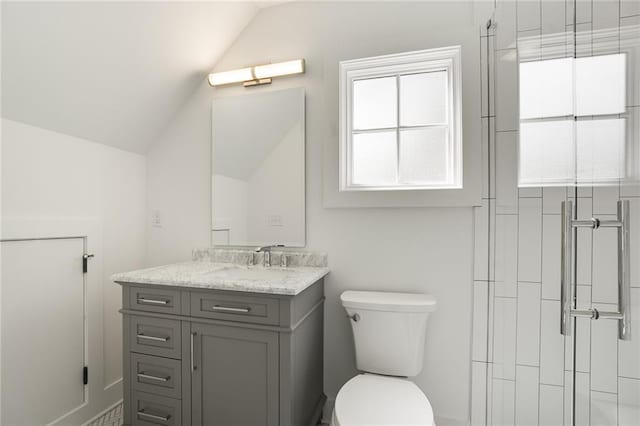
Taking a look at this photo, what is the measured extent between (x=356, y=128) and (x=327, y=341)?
1.29 m

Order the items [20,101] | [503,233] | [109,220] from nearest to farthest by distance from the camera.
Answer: [503,233], [20,101], [109,220]

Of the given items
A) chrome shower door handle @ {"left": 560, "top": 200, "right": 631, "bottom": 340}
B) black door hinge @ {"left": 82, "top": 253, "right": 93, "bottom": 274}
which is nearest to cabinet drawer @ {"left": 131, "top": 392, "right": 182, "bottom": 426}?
black door hinge @ {"left": 82, "top": 253, "right": 93, "bottom": 274}

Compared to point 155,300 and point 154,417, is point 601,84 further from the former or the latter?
point 154,417

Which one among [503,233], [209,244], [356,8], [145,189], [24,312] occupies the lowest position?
[24,312]

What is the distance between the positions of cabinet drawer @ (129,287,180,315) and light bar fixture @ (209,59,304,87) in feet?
4.35

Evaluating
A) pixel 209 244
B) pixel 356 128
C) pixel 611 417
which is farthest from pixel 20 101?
pixel 611 417

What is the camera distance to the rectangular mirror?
1.86 m

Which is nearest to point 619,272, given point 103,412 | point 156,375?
point 156,375

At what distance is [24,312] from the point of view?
146cm

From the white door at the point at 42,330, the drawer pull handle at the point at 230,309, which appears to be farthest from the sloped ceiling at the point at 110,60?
the drawer pull handle at the point at 230,309

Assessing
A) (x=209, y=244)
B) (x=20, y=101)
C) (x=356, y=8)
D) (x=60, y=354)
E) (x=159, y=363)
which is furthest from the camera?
(x=209, y=244)

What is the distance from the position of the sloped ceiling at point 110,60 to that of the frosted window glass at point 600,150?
1.89 m

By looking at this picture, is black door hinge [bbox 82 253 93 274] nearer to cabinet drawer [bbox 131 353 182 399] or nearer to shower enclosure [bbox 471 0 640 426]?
cabinet drawer [bbox 131 353 182 399]

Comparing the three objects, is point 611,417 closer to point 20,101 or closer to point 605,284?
point 605,284
